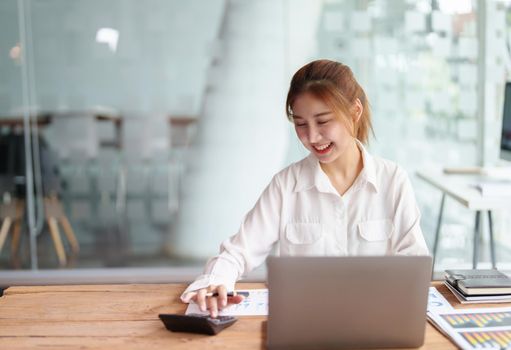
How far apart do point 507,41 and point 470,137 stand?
26.3 inches

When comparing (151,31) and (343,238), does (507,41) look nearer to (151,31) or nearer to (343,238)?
(151,31)

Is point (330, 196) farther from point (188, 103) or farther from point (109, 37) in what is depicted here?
point (109, 37)

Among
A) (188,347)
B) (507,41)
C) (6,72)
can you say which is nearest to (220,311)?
(188,347)

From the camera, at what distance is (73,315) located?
1.56m

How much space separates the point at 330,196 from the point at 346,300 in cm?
64

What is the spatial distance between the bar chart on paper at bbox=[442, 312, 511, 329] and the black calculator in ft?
1.68

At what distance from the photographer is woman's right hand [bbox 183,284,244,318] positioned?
1.53m

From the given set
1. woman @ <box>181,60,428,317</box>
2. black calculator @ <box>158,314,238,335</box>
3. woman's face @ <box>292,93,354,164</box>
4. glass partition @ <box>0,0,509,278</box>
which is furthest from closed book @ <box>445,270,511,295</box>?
glass partition @ <box>0,0,509,278</box>

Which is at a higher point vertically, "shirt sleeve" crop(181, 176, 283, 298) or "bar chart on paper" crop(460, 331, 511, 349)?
"shirt sleeve" crop(181, 176, 283, 298)

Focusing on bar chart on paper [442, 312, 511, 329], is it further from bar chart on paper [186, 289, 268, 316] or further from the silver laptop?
bar chart on paper [186, 289, 268, 316]

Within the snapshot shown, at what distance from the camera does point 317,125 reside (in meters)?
1.74

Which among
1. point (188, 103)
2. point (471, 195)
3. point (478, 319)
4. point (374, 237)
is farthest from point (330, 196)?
point (188, 103)

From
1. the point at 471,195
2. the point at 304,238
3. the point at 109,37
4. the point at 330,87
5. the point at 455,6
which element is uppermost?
the point at 455,6

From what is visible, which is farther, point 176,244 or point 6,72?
point 176,244
